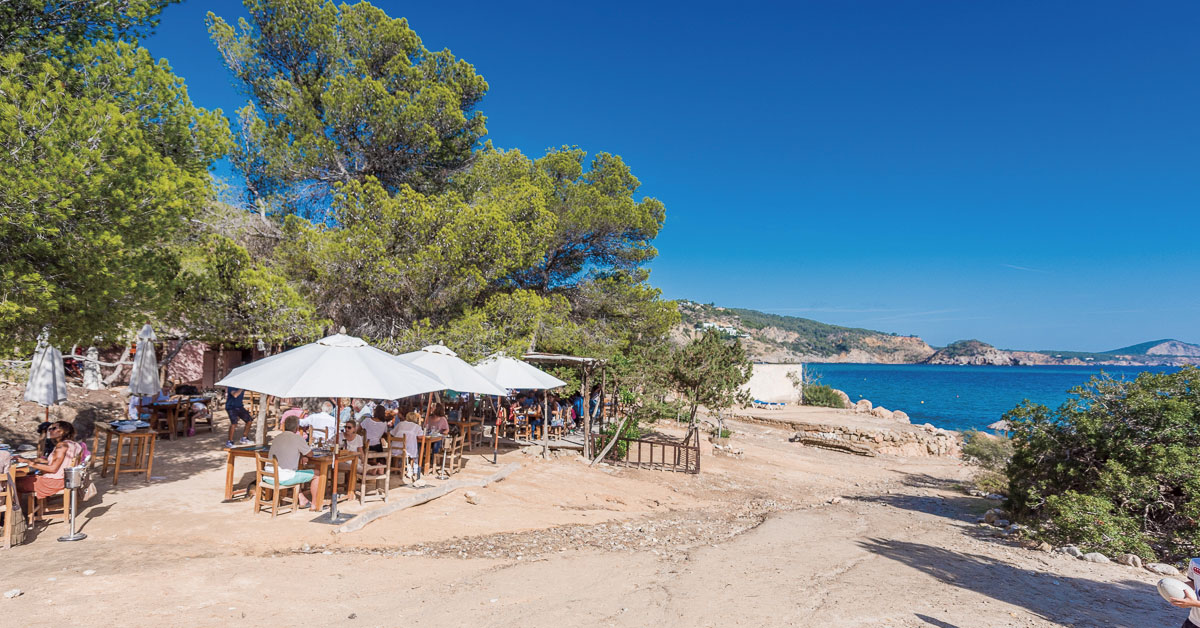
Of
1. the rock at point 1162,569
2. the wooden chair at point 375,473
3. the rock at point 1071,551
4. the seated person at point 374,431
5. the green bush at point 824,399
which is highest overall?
the seated person at point 374,431

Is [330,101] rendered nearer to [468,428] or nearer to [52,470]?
[468,428]

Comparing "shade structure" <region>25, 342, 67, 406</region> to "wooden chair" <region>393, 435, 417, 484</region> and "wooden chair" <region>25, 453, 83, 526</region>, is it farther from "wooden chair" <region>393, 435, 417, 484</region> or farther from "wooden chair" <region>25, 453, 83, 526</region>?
"wooden chair" <region>393, 435, 417, 484</region>

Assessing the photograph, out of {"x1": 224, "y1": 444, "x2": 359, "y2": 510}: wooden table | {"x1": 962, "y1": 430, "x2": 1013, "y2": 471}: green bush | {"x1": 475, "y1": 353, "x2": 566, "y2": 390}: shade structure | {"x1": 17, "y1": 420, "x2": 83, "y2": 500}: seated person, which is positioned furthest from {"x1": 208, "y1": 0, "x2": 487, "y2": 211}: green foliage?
{"x1": 962, "y1": 430, "x2": 1013, "y2": 471}: green bush

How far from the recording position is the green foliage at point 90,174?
5621 mm

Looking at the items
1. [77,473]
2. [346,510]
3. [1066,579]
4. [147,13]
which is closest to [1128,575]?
[1066,579]

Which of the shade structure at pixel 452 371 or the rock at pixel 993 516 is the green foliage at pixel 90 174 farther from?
the rock at pixel 993 516

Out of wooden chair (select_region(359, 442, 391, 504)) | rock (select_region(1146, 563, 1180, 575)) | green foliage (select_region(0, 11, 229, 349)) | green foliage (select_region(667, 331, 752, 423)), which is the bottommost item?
rock (select_region(1146, 563, 1180, 575))

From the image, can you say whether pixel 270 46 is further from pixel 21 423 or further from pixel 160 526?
pixel 160 526

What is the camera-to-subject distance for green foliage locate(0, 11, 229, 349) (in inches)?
221

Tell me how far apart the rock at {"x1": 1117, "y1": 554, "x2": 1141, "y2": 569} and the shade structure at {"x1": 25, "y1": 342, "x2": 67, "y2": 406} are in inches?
537

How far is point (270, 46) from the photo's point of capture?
51.0 feet

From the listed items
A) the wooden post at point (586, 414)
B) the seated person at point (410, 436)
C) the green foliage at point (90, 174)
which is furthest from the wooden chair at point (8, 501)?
the wooden post at point (586, 414)

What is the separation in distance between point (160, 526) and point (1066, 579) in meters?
9.68

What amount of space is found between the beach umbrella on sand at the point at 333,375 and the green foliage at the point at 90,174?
1724mm
